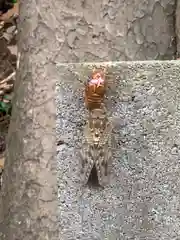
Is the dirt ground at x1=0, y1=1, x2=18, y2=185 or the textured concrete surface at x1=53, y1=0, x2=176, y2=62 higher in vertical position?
the textured concrete surface at x1=53, y1=0, x2=176, y2=62

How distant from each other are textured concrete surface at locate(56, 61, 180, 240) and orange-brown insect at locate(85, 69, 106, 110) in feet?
0.07

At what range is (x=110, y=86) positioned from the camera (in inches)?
66.9

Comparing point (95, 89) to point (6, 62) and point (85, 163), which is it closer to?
point (85, 163)

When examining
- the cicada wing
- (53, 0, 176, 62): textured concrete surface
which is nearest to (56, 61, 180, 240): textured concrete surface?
the cicada wing

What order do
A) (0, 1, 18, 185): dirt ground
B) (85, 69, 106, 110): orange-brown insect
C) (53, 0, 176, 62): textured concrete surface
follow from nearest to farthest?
(85, 69, 106, 110): orange-brown insect
(53, 0, 176, 62): textured concrete surface
(0, 1, 18, 185): dirt ground

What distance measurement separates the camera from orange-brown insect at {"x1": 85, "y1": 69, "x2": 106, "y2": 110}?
1.68m

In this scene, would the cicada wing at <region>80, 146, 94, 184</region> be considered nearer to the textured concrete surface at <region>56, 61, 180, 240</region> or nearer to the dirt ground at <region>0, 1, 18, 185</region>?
the textured concrete surface at <region>56, 61, 180, 240</region>

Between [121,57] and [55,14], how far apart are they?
0.23 metres

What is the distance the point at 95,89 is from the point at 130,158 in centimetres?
17

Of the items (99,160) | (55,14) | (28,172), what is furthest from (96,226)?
(55,14)

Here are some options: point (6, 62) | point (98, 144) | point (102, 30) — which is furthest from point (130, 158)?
point (6, 62)

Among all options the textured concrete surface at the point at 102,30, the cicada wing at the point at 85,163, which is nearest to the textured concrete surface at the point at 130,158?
the cicada wing at the point at 85,163

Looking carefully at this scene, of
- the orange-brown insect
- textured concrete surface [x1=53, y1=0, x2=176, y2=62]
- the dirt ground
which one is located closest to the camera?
the orange-brown insect

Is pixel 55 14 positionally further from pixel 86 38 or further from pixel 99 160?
pixel 99 160
